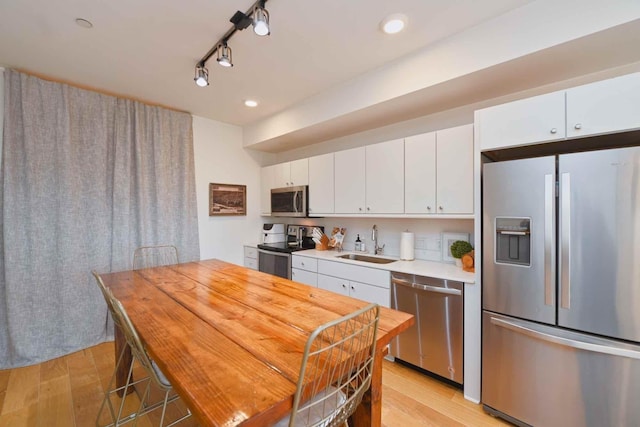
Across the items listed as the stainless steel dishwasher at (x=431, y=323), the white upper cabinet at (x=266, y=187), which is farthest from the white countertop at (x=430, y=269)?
the white upper cabinet at (x=266, y=187)

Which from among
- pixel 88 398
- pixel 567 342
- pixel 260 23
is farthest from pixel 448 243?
pixel 88 398

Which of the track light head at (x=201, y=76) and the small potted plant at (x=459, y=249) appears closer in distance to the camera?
the track light head at (x=201, y=76)

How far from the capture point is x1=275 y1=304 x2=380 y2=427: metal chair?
0.79 m

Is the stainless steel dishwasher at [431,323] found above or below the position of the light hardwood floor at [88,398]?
above

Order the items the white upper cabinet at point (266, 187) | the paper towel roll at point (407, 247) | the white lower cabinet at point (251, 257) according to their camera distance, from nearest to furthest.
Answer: the paper towel roll at point (407, 247), the white lower cabinet at point (251, 257), the white upper cabinet at point (266, 187)

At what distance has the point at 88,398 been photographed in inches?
75.0

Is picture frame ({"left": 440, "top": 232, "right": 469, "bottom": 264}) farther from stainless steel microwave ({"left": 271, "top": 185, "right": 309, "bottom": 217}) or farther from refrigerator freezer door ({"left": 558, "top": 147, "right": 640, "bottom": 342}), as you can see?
stainless steel microwave ({"left": 271, "top": 185, "right": 309, "bottom": 217})

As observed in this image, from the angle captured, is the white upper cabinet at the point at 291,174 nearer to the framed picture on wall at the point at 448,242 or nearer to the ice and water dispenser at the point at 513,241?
the framed picture on wall at the point at 448,242

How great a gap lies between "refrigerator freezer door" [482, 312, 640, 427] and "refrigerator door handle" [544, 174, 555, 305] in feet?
0.70

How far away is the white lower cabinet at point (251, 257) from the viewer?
3615 mm

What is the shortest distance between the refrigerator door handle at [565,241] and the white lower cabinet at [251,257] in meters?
3.04

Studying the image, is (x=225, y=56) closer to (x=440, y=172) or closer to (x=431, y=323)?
(x=440, y=172)

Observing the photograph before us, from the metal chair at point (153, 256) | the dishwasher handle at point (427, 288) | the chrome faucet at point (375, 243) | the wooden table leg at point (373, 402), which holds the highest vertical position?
the chrome faucet at point (375, 243)

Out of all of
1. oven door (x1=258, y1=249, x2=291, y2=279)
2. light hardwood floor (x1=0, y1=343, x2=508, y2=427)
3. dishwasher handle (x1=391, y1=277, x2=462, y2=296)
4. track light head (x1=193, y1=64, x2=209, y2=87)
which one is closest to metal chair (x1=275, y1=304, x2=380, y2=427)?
light hardwood floor (x1=0, y1=343, x2=508, y2=427)
